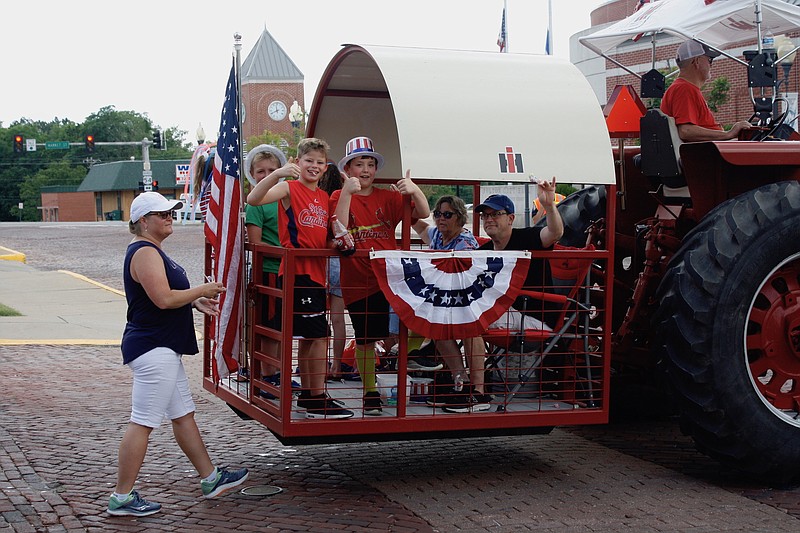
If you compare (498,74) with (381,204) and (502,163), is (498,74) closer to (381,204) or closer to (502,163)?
(502,163)

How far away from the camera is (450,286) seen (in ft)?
17.6

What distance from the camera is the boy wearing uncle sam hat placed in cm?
552

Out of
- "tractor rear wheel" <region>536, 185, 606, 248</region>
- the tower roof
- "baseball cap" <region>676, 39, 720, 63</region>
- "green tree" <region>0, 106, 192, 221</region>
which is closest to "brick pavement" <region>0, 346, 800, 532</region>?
"tractor rear wheel" <region>536, 185, 606, 248</region>

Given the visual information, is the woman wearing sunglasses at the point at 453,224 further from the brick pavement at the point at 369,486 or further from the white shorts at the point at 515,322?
the brick pavement at the point at 369,486

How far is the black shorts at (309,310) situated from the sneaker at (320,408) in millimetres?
339

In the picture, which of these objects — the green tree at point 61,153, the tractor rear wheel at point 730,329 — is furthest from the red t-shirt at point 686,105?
the green tree at point 61,153

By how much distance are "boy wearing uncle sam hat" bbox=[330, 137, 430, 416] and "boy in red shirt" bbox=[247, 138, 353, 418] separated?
0.16 metres

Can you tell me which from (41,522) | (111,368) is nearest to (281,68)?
(111,368)

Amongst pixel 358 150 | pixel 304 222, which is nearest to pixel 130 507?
pixel 304 222

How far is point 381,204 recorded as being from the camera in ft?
19.8

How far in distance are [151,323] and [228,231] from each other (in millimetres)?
669

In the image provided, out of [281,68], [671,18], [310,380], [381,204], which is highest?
[281,68]

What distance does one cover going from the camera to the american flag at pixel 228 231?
18.1ft

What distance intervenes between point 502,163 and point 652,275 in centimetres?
150
